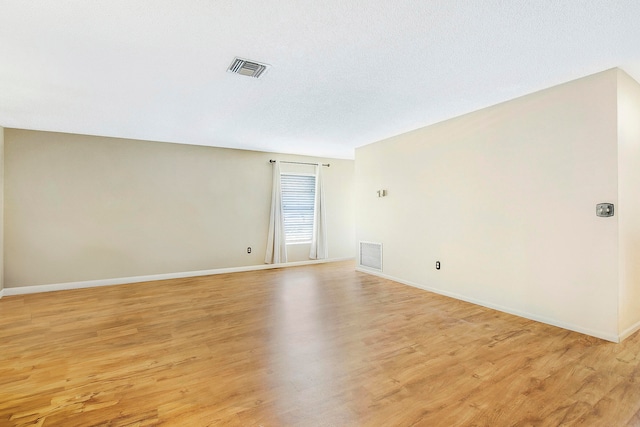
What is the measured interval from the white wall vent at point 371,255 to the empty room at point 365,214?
48mm

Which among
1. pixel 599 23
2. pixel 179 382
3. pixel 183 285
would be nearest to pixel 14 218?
pixel 183 285

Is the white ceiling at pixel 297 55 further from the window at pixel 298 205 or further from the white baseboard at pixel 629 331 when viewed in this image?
the window at pixel 298 205

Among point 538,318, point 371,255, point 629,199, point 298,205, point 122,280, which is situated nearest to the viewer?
point 629,199

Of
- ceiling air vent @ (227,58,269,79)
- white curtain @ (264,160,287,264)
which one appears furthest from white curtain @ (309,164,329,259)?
ceiling air vent @ (227,58,269,79)

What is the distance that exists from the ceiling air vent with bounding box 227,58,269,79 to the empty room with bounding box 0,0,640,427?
0.08 feet

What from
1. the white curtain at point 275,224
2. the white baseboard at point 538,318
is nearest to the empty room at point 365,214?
the white baseboard at point 538,318

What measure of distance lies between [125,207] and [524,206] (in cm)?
566

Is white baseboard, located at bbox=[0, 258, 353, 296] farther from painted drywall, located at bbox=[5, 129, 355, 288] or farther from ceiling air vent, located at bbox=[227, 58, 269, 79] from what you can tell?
ceiling air vent, located at bbox=[227, 58, 269, 79]

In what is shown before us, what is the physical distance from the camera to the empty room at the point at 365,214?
→ 1.82 metres

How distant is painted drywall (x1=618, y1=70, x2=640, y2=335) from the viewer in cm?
257

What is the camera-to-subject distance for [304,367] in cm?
221

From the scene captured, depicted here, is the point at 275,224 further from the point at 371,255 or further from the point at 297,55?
the point at 297,55

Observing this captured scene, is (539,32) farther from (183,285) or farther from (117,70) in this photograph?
(183,285)

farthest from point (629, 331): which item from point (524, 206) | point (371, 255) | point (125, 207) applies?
point (125, 207)
